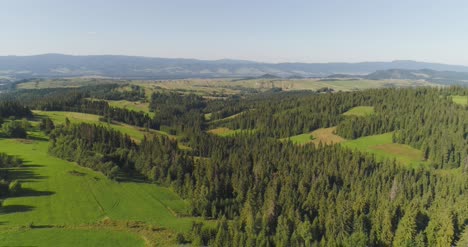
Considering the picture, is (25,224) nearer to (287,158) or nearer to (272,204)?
(272,204)

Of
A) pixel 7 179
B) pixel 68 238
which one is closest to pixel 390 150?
pixel 68 238

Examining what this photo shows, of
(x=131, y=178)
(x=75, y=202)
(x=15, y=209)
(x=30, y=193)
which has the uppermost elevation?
(x=30, y=193)

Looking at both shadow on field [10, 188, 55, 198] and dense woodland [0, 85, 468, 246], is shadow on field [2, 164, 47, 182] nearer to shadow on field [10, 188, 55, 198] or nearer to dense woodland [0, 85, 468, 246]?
shadow on field [10, 188, 55, 198]

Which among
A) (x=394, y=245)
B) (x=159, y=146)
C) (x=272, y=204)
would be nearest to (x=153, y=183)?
(x=159, y=146)

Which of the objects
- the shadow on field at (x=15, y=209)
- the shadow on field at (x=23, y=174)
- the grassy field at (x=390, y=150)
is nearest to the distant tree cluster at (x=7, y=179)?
the shadow on field at (x=23, y=174)

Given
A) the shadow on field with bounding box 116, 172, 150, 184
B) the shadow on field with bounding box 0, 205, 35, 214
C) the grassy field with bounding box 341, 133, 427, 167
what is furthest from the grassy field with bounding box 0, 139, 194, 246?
the grassy field with bounding box 341, 133, 427, 167

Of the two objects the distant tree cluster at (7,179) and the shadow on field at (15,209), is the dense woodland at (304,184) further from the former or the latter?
the shadow on field at (15,209)

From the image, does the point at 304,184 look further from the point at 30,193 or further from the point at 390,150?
the point at 30,193
